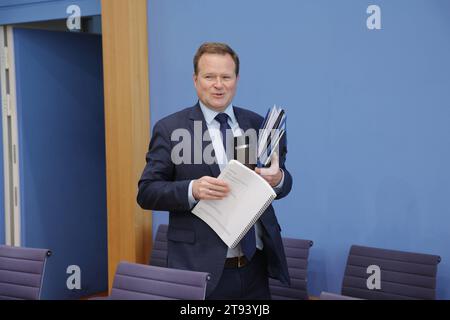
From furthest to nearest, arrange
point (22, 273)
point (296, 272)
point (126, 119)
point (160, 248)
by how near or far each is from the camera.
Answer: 1. point (126, 119)
2. point (160, 248)
3. point (296, 272)
4. point (22, 273)

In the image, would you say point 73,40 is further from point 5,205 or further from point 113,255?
point 113,255

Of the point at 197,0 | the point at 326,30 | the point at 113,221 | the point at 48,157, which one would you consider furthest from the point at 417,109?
the point at 48,157

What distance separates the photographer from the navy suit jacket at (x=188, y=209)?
2.52 m

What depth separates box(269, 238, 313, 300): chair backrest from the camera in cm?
387

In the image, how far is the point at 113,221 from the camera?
4.88m

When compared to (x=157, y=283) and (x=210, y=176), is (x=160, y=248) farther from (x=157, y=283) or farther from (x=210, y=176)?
(x=210, y=176)

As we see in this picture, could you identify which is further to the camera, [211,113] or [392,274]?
[392,274]

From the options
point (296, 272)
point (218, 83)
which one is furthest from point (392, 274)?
point (218, 83)

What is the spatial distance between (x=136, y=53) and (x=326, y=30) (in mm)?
1475

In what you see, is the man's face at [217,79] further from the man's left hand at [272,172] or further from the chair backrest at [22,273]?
the chair backrest at [22,273]

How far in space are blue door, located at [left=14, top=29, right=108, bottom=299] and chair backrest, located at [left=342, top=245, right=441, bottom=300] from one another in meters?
3.12

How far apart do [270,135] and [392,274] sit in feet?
5.58

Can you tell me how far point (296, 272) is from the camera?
390cm


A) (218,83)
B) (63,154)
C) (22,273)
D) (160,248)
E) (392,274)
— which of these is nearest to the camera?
(218,83)
